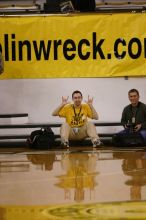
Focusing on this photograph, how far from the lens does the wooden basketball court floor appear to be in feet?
13.1

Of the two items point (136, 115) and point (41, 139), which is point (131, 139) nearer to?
point (136, 115)

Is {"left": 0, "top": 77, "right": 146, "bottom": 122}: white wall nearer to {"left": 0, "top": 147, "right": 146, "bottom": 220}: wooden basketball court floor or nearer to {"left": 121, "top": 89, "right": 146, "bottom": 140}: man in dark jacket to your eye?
{"left": 121, "top": 89, "right": 146, "bottom": 140}: man in dark jacket

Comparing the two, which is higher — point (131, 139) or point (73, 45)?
point (73, 45)

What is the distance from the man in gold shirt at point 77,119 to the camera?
10.2 m

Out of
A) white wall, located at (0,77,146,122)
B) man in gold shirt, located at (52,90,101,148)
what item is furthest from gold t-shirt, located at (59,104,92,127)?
white wall, located at (0,77,146,122)

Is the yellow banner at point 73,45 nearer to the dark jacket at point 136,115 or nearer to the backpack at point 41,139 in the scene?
the dark jacket at point 136,115

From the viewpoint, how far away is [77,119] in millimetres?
10398

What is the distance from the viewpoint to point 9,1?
13.7 metres

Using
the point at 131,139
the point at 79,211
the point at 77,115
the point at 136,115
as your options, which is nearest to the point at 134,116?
the point at 136,115

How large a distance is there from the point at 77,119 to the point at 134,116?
110cm

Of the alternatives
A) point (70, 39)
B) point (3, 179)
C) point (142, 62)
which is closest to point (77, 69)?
point (70, 39)

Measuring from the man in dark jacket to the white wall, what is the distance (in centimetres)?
71

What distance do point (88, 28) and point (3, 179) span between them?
18.6ft

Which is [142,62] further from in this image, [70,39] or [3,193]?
[3,193]
